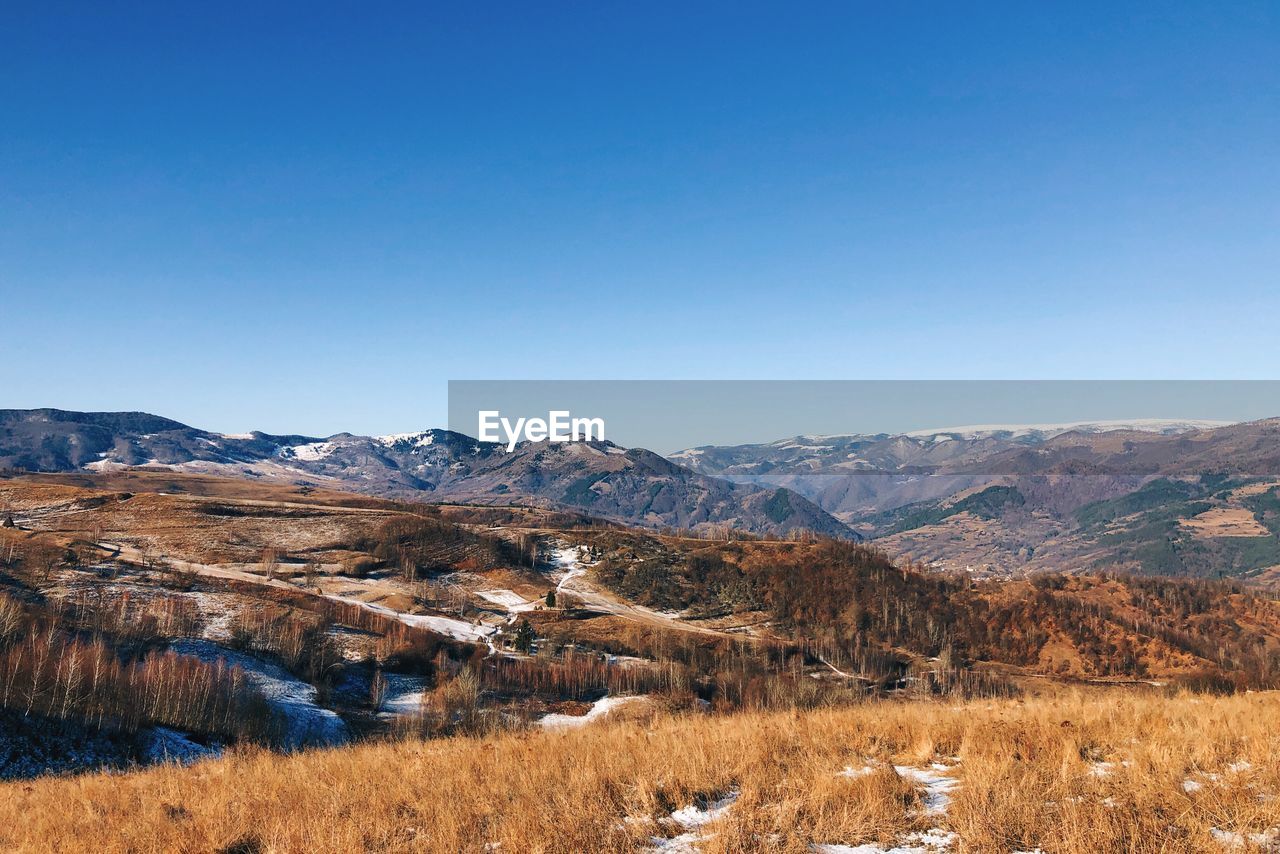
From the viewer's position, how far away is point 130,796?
14.6m

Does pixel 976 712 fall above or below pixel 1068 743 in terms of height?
below

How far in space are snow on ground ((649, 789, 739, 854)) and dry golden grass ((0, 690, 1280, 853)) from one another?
0.67 feet

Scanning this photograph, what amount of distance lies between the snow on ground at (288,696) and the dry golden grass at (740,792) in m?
27.7

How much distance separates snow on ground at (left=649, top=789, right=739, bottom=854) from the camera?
9.73 metres

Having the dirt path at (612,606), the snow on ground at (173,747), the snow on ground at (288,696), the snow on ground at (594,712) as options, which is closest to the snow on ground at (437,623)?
the dirt path at (612,606)

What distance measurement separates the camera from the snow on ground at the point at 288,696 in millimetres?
47344

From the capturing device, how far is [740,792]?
11.8m

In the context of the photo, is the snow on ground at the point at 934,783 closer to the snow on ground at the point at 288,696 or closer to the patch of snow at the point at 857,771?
the patch of snow at the point at 857,771

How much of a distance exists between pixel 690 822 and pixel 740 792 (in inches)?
54.3

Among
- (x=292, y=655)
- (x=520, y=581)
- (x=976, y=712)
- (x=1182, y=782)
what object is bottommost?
(x=520, y=581)

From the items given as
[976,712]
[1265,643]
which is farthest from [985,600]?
[976,712]

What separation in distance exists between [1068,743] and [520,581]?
162230 mm

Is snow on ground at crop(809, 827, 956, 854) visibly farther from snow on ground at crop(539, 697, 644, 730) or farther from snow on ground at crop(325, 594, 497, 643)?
snow on ground at crop(325, 594, 497, 643)

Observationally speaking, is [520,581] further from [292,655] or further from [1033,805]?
[1033,805]
